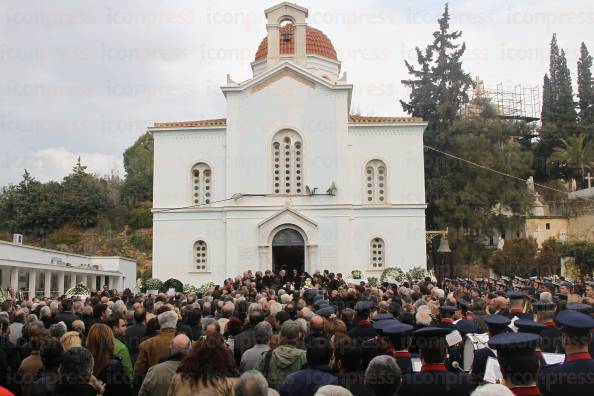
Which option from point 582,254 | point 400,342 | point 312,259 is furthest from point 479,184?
point 400,342

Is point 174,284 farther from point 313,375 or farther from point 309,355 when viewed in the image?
point 313,375

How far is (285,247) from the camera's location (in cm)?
3144

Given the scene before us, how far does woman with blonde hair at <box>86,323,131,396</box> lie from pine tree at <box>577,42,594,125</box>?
51727 mm

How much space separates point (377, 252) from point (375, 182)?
3.35m

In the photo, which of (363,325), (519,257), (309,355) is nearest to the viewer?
(309,355)

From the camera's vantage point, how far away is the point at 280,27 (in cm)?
3325

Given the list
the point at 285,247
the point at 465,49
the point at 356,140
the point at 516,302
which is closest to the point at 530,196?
the point at 465,49

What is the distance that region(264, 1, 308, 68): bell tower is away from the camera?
3222 centimetres

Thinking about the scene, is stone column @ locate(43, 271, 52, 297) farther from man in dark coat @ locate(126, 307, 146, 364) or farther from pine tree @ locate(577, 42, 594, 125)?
pine tree @ locate(577, 42, 594, 125)

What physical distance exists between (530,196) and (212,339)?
39353mm

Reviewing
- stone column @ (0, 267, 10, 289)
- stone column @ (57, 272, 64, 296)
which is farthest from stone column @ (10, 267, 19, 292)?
stone column @ (57, 272, 64, 296)

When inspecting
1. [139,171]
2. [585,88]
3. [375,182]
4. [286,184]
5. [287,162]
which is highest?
[585,88]

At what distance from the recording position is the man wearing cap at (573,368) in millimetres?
5035

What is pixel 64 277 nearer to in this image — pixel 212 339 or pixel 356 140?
pixel 356 140
